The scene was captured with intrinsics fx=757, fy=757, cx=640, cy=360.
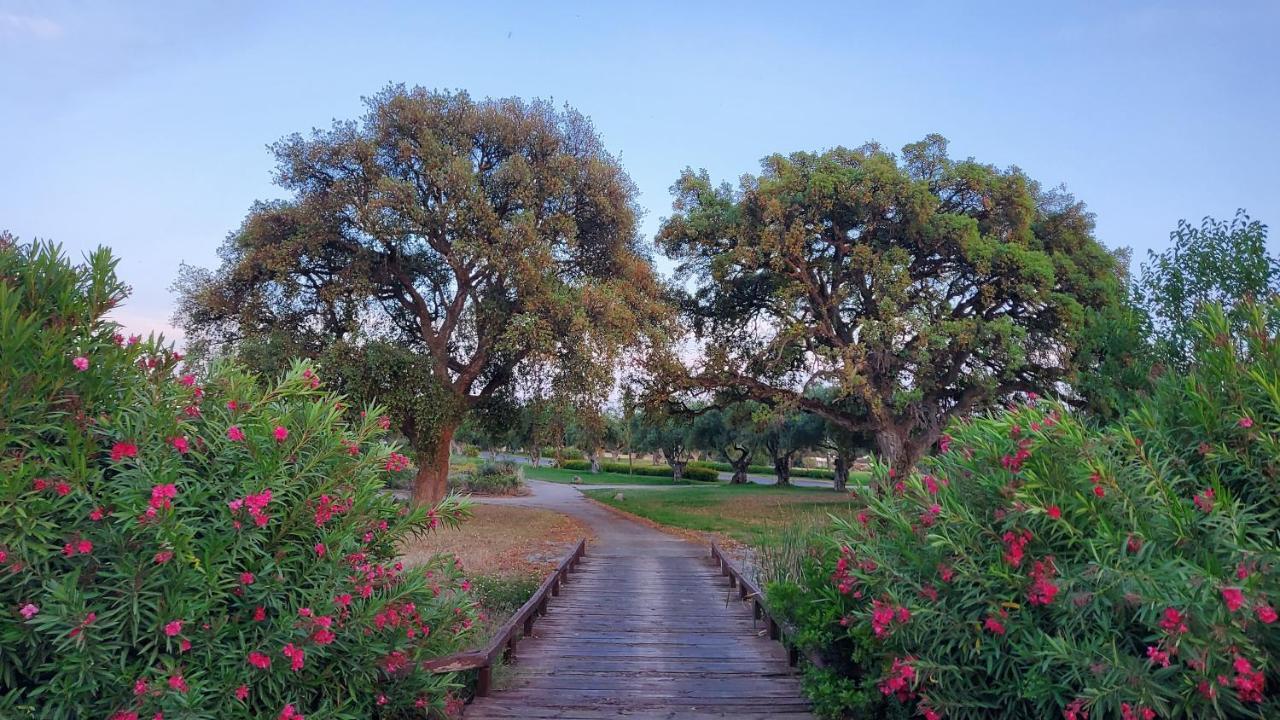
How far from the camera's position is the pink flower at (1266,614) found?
257 cm

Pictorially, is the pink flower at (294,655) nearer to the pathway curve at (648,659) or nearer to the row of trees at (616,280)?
the pathway curve at (648,659)

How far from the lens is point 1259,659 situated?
2664 millimetres

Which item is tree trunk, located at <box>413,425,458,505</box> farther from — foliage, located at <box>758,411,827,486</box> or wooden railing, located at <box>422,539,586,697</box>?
foliage, located at <box>758,411,827,486</box>

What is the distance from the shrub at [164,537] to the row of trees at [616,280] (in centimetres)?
1303

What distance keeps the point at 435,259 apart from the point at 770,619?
15.1 metres

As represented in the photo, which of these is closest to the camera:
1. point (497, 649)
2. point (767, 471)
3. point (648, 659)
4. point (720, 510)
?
point (497, 649)

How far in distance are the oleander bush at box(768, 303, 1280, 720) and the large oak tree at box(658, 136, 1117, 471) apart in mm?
15712

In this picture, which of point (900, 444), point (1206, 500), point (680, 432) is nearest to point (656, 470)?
point (680, 432)

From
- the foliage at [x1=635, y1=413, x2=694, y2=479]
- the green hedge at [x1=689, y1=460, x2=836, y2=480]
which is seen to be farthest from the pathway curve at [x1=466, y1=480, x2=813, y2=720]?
the green hedge at [x1=689, y1=460, x2=836, y2=480]

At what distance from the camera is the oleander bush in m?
2.77

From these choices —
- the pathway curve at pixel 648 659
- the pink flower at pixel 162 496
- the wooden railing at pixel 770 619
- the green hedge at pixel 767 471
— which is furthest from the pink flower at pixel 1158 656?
the green hedge at pixel 767 471

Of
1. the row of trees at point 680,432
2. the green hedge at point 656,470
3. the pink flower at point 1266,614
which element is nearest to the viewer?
the pink flower at point 1266,614

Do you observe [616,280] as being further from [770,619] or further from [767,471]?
[767,471]

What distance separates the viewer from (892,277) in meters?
20.2
